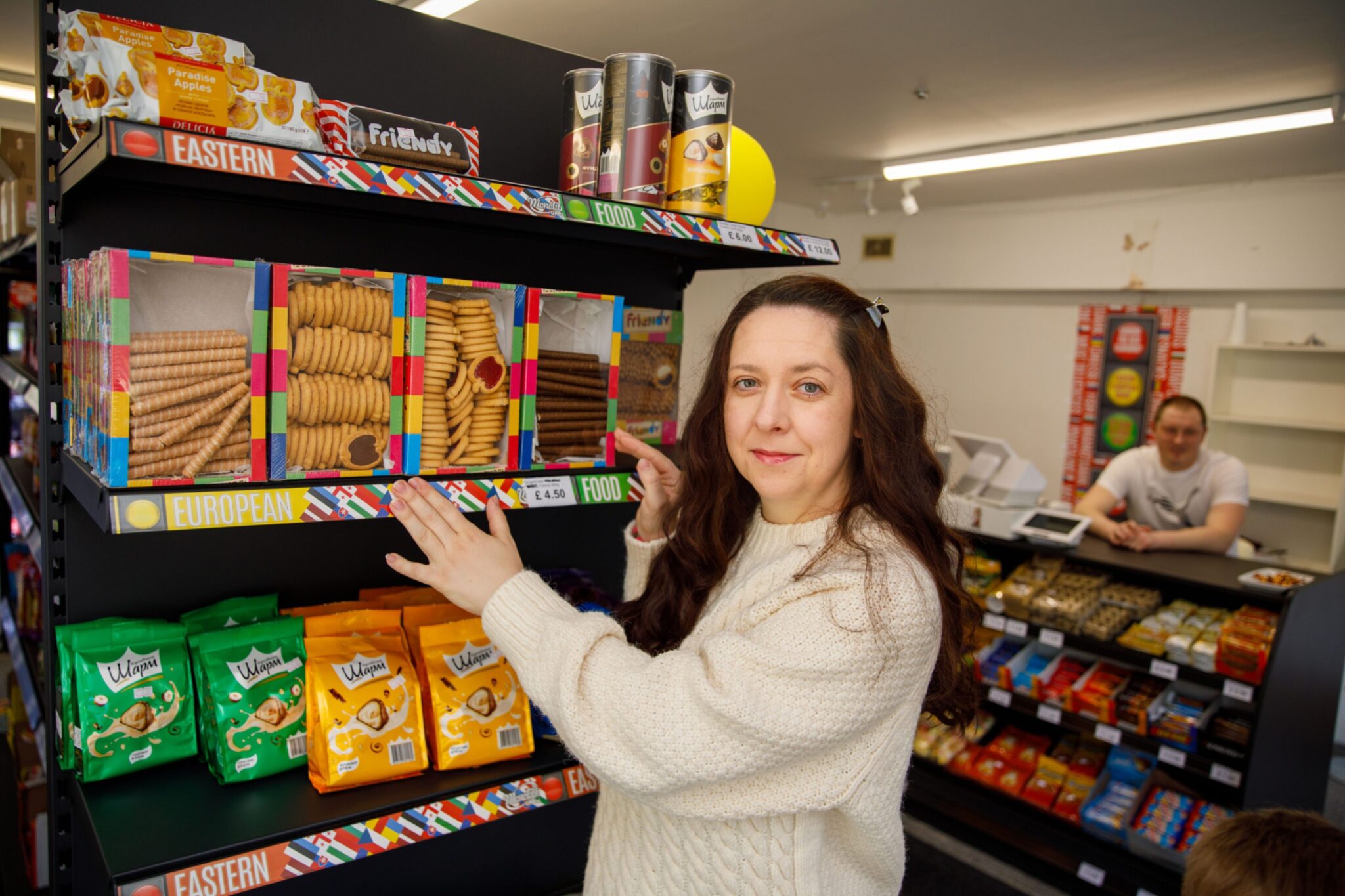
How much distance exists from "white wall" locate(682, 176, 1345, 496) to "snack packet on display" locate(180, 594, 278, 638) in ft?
13.9

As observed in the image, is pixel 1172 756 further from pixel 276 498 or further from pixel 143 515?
pixel 143 515

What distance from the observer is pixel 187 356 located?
49.5 inches

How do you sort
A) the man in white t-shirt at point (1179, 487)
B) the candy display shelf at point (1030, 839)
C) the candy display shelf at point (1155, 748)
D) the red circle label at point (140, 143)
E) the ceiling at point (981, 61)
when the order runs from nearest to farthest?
the red circle label at point (140, 143), the candy display shelf at point (1155, 748), the candy display shelf at point (1030, 839), the ceiling at point (981, 61), the man in white t-shirt at point (1179, 487)

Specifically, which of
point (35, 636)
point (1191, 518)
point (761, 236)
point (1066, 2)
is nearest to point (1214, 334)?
point (1191, 518)

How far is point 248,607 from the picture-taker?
1.71m

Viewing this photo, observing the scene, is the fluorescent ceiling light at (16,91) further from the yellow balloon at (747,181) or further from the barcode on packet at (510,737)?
the barcode on packet at (510,737)

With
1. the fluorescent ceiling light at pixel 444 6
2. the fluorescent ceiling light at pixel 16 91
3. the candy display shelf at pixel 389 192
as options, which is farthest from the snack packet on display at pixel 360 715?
the fluorescent ceiling light at pixel 16 91

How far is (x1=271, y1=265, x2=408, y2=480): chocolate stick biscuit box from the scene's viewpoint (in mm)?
1312

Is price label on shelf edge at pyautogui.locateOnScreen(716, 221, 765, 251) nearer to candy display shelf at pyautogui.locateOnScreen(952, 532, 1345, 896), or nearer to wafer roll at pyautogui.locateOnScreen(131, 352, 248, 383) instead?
wafer roll at pyautogui.locateOnScreen(131, 352, 248, 383)

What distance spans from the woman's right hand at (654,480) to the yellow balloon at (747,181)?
1.80 feet

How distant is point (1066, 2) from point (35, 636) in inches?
185

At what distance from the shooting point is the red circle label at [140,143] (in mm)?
1086

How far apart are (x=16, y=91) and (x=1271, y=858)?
26.0ft

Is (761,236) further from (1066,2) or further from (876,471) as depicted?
(1066,2)
